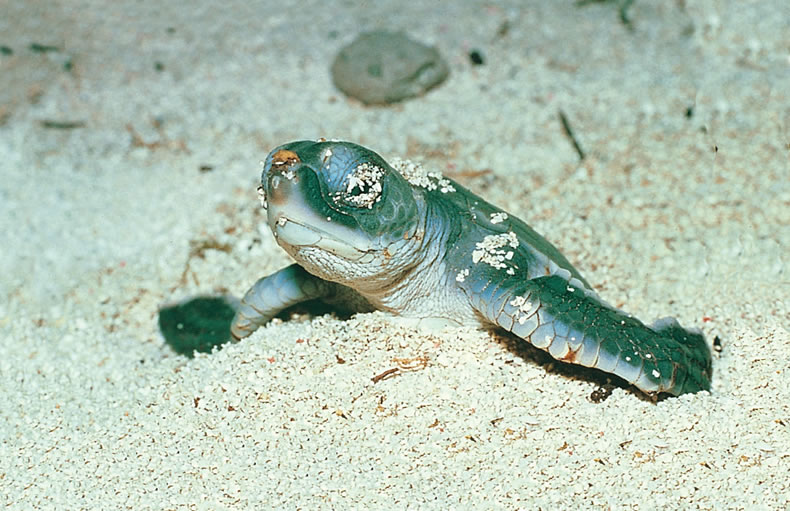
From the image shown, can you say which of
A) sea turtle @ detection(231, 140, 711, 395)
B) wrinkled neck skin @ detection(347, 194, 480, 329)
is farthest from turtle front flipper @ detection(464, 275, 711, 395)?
wrinkled neck skin @ detection(347, 194, 480, 329)

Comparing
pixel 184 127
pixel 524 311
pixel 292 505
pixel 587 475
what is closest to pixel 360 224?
pixel 524 311

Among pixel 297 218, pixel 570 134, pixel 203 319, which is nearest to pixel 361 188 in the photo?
pixel 297 218

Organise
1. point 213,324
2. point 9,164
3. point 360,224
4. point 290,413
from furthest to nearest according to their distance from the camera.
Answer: point 9,164, point 213,324, point 290,413, point 360,224

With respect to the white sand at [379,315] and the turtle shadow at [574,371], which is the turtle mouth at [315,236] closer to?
the white sand at [379,315]

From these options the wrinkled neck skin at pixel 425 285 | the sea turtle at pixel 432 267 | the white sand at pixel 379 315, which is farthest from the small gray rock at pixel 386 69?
the wrinkled neck skin at pixel 425 285

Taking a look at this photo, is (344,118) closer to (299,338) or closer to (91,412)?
(299,338)

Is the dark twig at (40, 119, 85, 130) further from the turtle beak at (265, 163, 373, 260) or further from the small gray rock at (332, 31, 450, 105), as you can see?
the turtle beak at (265, 163, 373, 260)

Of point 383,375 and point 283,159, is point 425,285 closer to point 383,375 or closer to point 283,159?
point 383,375
